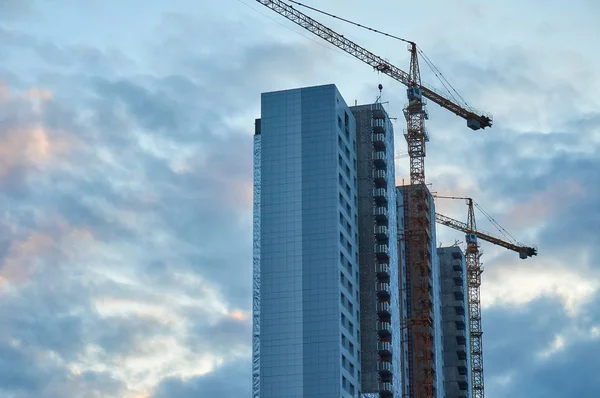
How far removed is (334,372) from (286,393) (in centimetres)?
778

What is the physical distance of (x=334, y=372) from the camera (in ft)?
656

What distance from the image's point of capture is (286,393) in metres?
199
